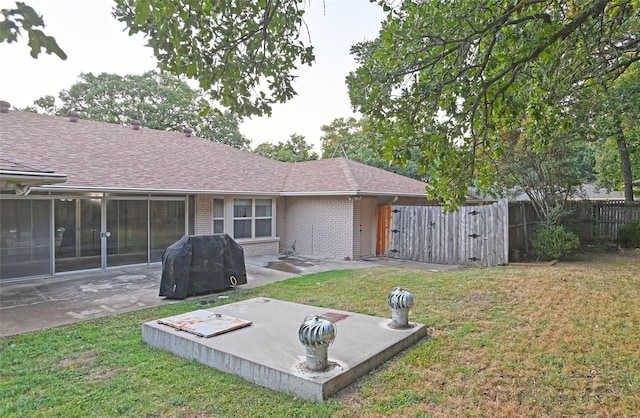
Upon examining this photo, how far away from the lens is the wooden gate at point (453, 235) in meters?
11.5

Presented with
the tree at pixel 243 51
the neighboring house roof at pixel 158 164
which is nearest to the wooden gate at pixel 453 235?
the neighboring house roof at pixel 158 164

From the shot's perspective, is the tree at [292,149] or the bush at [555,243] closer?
the bush at [555,243]

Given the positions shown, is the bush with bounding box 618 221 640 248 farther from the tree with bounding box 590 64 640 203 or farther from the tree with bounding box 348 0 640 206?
the tree with bounding box 348 0 640 206

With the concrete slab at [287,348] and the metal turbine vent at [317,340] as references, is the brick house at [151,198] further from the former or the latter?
the metal turbine vent at [317,340]

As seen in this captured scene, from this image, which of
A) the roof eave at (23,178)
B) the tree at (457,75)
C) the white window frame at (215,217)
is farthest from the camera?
the white window frame at (215,217)

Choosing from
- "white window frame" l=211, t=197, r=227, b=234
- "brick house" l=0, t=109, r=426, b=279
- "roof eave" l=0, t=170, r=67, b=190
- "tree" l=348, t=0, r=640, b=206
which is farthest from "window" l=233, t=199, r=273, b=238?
"tree" l=348, t=0, r=640, b=206

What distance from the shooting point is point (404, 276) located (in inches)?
390

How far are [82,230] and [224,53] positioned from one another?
8664mm

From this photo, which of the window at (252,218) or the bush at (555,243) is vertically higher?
the window at (252,218)

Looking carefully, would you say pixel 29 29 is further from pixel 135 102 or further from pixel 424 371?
pixel 135 102

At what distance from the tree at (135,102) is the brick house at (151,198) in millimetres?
11293

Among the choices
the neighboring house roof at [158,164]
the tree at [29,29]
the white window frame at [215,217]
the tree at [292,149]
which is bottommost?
the white window frame at [215,217]

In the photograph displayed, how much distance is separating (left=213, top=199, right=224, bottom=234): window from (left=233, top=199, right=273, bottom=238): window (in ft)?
1.55

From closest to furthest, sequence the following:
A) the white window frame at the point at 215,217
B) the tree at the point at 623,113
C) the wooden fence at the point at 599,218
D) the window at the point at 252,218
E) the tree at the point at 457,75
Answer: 1. the tree at the point at 457,75
2. the tree at the point at 623,113
3. the white window frame at the point at 215,217
4. the window at the point at 252,218
5. the wooden fence at the point at 599,218
